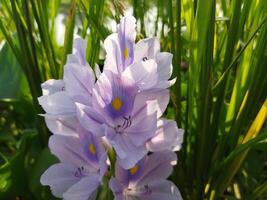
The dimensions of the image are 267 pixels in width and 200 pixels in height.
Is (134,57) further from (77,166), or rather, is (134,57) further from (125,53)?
(77,166)

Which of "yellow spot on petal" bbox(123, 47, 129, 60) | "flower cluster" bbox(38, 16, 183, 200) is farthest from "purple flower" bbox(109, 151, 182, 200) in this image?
"yellow spot on petal" bbox(123, 47, 129, 60)

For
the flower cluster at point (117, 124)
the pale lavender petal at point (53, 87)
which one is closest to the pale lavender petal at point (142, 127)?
the flower cluster at point (117, 124)

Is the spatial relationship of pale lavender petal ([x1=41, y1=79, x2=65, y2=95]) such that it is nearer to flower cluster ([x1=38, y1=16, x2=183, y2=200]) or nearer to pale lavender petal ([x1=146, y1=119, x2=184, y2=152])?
flower cluster ([x1=38, y1=16, x2=183, y2=200])

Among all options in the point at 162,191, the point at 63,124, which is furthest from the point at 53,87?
the point at 162,191

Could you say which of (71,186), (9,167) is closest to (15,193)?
(9,167)

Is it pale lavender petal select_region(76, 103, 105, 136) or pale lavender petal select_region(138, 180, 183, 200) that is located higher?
pale lavender petal select_region(76, 103, 105, 136)

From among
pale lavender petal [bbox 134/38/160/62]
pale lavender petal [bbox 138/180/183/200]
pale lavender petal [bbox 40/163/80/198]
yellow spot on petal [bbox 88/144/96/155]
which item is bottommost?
pale lavender petal [bbox 138/180/183/200]

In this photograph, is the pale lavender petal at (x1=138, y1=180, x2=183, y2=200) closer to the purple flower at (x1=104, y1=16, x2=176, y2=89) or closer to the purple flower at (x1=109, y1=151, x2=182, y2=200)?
the purple flower at (x1=109, y1=151, x2=182, y2=200)
